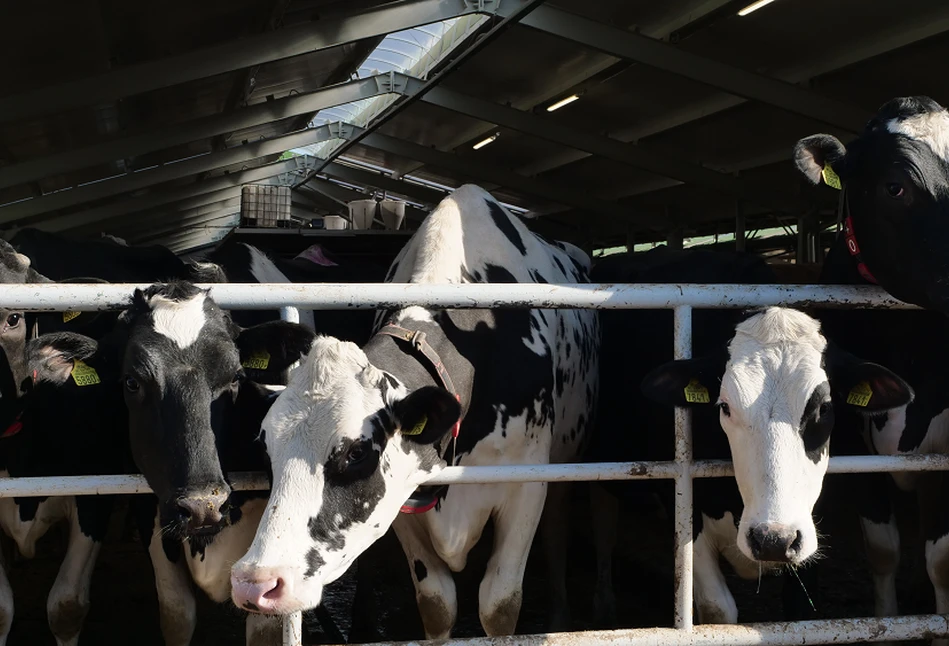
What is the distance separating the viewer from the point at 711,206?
18.3 m

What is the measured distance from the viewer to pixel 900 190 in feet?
10.8

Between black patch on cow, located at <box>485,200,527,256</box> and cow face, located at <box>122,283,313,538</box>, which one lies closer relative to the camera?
cow face, located at <box>122,283,313,538</box>

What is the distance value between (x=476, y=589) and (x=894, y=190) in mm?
3305

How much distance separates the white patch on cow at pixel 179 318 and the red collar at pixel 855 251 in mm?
2261

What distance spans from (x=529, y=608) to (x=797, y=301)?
266 cm

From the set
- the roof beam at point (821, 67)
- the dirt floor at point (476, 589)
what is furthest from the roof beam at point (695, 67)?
the dirt floor at point (476, 589)

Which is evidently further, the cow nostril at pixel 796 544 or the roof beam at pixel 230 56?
the roof beam at pixel 230 56

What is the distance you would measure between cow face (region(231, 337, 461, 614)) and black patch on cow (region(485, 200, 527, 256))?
5.80 ft

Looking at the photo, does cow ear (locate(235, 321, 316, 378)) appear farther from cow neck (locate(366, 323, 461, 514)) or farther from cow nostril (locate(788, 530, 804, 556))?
cow nostril (locate(788, 530, 804, 556))

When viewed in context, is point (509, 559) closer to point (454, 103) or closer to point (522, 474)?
point (522, 474)

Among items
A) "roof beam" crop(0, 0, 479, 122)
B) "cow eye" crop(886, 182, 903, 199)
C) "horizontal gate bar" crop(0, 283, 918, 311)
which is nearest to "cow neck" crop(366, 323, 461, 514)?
"horizontal gate bar" crop(0, 283, 918, 311)

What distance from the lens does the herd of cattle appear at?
8.75 feet

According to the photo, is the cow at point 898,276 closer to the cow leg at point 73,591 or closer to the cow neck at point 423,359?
the cow neck at point 423,359

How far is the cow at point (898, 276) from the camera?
3195 mm
